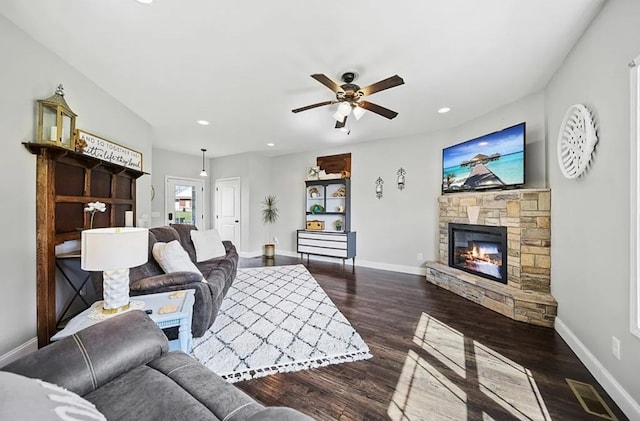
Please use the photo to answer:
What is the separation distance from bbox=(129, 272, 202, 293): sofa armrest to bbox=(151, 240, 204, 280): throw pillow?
0.60ft

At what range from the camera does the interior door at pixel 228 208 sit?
614 centimetres

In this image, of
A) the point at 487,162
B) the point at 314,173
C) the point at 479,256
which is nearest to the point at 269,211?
the point at 314,173

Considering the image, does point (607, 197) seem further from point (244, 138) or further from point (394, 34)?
point (244, 138)

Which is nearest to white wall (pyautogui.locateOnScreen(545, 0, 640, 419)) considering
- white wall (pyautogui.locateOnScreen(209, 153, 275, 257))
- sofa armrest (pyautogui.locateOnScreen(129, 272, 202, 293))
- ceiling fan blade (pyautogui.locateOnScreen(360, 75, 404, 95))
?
ceiling fan blade (pyautogui.locateOnScreen(360, 75, 404, 95))

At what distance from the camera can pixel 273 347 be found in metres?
2.10

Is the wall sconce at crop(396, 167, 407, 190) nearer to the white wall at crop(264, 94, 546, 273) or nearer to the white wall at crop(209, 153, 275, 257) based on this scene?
the white wall at crop(264, 94, 546, 273)

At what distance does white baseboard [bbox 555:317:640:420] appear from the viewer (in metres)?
→ 1.42

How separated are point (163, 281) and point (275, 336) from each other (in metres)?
1.09

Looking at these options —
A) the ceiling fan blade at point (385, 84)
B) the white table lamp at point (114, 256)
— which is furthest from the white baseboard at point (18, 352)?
the ceiling fan blade at point (385, 84)

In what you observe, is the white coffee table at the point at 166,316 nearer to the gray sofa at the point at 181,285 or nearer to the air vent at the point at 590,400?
the gray sofa at the point at 181,285

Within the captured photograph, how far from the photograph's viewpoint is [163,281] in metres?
2.06

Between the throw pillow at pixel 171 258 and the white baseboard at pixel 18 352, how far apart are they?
1.00 meters

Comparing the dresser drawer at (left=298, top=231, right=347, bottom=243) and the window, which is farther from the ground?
the window

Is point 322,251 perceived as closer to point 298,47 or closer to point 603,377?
point 298,47
